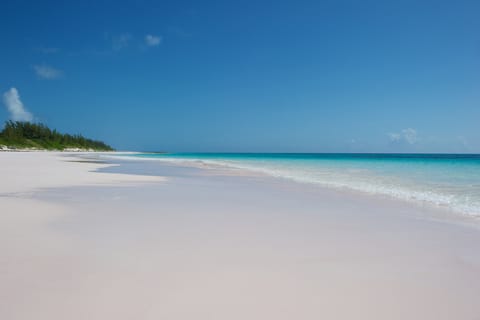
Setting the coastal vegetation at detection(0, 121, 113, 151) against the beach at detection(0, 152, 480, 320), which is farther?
the coastal vegetation at detection(0, 121, 113, 151)

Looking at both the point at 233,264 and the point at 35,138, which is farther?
the point at 35,138

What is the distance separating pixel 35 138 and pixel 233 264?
303 feet

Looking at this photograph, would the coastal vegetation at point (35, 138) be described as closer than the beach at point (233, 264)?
No

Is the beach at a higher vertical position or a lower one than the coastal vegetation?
lower

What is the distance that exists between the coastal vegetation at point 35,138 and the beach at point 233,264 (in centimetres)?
7012

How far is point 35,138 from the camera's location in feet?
251

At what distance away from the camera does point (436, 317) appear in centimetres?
213

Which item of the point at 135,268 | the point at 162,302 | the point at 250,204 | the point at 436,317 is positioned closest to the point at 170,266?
the point at 135,268

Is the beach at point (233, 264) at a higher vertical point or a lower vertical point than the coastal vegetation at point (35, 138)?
lower

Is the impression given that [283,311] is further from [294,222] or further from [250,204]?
[250,204]

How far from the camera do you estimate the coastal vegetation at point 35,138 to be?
6278 centimetres

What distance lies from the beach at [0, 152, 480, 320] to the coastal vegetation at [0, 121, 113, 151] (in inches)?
2761

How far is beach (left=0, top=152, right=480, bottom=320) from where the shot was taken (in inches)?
86.1

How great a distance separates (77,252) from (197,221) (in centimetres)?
197
